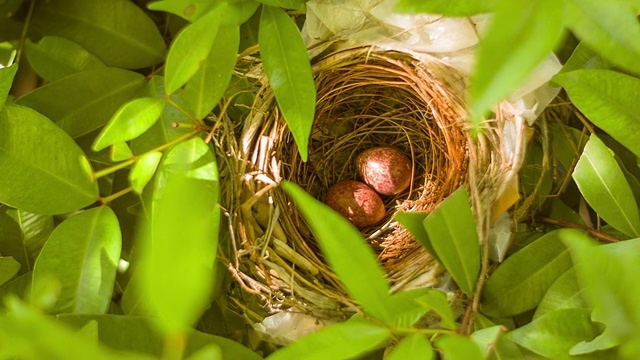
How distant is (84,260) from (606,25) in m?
0.54

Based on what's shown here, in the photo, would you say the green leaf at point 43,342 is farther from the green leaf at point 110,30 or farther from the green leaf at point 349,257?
the green leaf at point 110,30

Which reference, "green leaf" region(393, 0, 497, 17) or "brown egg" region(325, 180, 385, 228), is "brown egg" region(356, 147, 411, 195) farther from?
"green leaf" region(393, 0, 497, 17)

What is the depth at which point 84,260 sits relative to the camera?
2.11 feet

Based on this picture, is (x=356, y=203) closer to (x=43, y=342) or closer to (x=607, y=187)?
(x=607, y=187)

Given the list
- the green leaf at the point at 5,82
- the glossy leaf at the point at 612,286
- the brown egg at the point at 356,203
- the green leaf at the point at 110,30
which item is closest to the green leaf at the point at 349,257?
the glossy leaf at the point at 612,286

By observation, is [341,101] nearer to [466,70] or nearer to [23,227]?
[466,70]

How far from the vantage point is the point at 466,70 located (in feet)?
2.41

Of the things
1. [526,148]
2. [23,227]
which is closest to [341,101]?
[526,148]

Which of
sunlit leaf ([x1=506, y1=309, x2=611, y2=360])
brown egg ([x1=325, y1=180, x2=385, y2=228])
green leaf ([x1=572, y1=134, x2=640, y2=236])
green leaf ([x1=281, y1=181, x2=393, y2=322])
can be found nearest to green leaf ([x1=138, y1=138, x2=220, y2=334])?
green leaf ([x1=281, y1=181, x2=393, y2=322])

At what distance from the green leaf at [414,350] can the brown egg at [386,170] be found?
0.62 m

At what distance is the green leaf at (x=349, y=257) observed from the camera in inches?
16.2

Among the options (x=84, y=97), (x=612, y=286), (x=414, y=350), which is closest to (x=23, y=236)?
(x=84, y=97)

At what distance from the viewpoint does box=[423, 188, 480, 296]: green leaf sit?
610mm

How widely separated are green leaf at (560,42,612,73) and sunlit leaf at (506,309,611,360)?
0.27 meters
